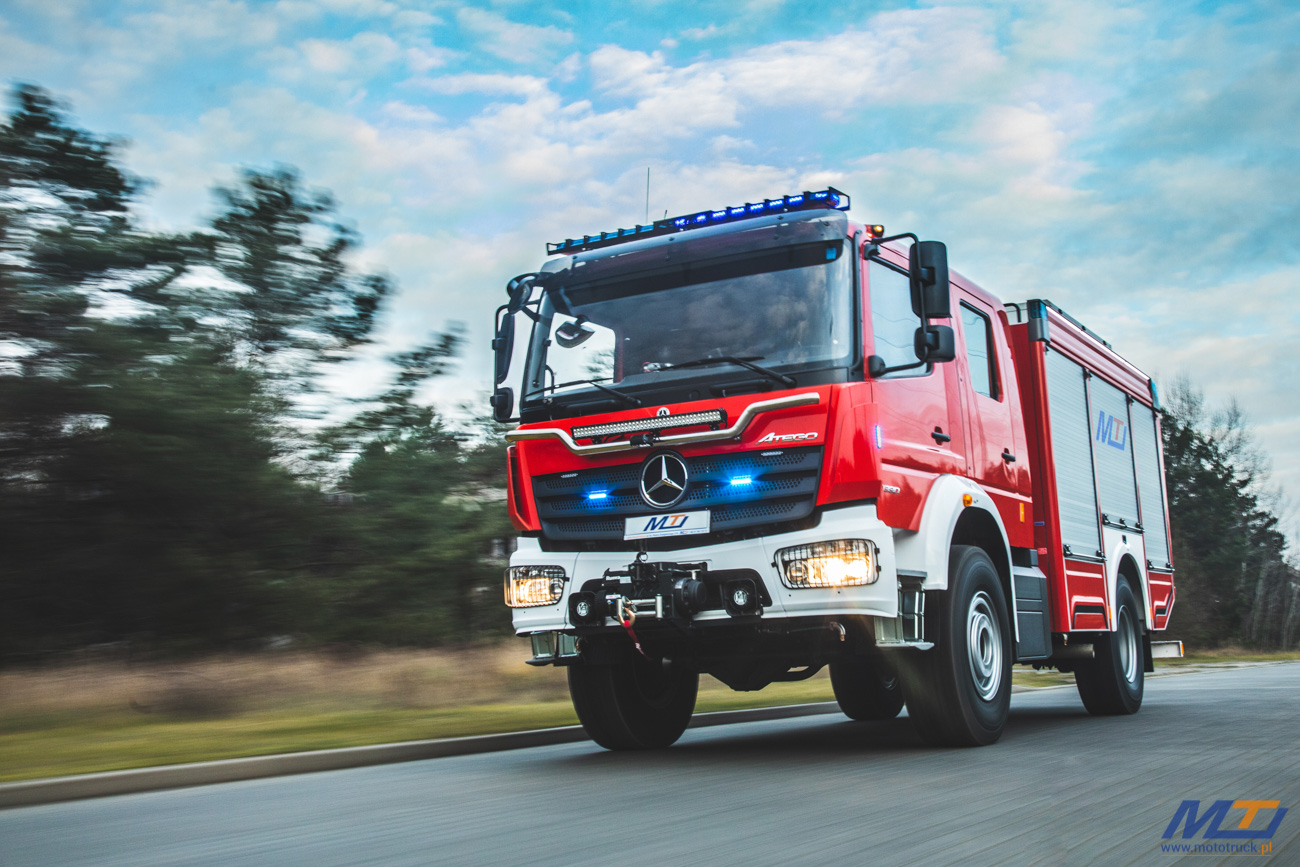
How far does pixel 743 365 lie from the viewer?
700 centimetres

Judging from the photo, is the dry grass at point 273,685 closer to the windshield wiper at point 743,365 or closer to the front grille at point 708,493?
the front grille at point 708,493

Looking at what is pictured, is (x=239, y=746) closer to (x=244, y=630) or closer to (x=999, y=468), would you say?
(x=999, y=468)

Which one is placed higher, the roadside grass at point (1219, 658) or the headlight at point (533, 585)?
the headlight at point (533, 585)

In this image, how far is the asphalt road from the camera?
4.56m

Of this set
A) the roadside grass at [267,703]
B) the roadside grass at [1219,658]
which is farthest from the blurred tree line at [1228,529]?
the roadside grass at [267,703]

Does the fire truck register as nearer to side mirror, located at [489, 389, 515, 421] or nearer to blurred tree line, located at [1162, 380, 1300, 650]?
side mirror, located at [489, 389, 515, 421]

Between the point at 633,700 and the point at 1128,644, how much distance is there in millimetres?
5279

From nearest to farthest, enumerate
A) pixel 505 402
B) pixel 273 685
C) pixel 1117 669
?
pixel 505 402 → pixel 1117 669 → pixel 273 685

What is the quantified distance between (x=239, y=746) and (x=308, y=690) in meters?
6.57

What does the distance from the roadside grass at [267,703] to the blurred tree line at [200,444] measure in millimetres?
550

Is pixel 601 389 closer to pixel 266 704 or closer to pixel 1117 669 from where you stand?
pixel 1117 669

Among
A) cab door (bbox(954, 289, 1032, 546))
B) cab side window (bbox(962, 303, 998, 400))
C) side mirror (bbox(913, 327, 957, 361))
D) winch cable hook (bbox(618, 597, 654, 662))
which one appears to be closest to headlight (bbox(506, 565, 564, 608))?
winch cable hook (bbox(618, 597, 654, 662))

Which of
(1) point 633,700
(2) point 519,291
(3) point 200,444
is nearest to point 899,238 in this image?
(2) point 519,291

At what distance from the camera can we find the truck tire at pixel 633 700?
27.2 ft
